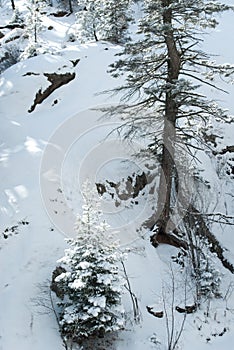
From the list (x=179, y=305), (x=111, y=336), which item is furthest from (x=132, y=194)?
(x=111, y=336)

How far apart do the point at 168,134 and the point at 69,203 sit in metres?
3.91

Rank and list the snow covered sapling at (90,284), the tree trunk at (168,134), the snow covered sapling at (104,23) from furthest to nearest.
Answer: the snow covered sapling at (104,23) → the tree trunk at (168,134) → the snow covered sapling at (90,284)

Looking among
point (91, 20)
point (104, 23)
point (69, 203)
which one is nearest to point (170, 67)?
point (69, 203)

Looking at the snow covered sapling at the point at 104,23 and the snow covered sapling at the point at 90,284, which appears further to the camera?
the snow covered sapling at the point at 104,23

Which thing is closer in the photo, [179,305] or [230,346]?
[230,346]

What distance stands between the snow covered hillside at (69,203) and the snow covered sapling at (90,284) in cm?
69

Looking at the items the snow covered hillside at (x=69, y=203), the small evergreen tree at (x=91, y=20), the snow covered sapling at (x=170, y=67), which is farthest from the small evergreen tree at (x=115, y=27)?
the snow covered sapling at (x=170, y=67)

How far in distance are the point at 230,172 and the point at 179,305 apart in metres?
7.09

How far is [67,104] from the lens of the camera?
1719 centimetres

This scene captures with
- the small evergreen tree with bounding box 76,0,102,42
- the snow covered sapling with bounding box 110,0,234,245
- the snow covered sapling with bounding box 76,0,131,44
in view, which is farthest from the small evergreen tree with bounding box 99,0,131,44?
the snow covered sapling with bounding box 110,0,234,245

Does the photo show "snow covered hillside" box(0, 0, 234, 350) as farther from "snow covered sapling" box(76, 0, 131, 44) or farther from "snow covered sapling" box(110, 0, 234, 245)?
"snow covered sapling" box(76, 0, 131, 44)

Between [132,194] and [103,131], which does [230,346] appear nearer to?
[132,194]

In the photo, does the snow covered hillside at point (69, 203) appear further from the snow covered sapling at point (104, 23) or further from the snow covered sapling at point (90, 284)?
the snow covered sapling at point (104, 23)

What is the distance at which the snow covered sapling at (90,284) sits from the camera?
8.02 meters
